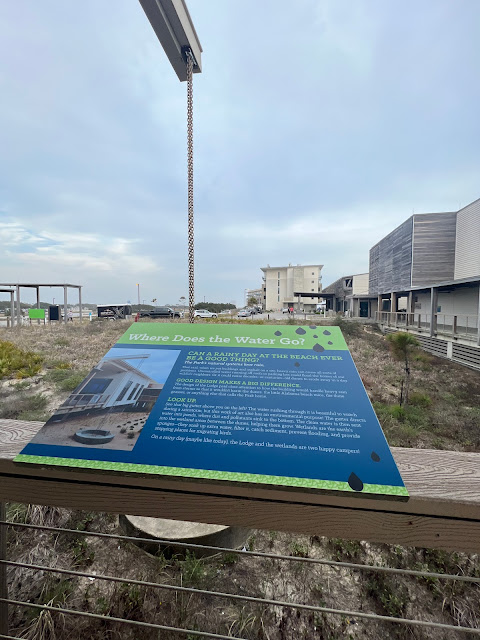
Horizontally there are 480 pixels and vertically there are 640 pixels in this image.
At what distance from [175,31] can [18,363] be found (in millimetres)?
5930

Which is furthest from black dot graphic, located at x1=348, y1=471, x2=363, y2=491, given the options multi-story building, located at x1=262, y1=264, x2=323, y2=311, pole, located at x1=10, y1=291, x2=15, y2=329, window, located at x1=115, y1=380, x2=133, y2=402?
multi-story building, located at x1=262, y1=264, x2=323, y2=311

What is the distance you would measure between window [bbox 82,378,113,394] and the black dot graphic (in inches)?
35.9

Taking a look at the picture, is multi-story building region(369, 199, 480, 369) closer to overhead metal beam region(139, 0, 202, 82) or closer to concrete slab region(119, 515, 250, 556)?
concrete slab region(119, 515, 250, 556)

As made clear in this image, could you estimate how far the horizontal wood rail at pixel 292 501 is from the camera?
2.65ft

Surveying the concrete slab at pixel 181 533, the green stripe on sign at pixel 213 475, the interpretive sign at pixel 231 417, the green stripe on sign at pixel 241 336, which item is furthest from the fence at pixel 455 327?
the green stripe on sign at pixel 213 475

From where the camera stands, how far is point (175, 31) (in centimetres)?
239

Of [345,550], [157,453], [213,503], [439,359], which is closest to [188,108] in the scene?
[157,453]

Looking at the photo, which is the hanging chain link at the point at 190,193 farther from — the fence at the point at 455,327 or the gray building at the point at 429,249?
the gray building at the point at 429,249

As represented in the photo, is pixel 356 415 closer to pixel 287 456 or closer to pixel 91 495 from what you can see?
pixel 287 456

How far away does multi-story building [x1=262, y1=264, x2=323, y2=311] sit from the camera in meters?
46.3

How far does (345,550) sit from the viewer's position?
6.56 ft

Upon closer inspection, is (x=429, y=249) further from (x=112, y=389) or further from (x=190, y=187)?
(x=112, y=389)

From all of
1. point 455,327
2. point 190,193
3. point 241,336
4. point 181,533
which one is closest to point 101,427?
point 241,336

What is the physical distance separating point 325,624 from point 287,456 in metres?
1.38
